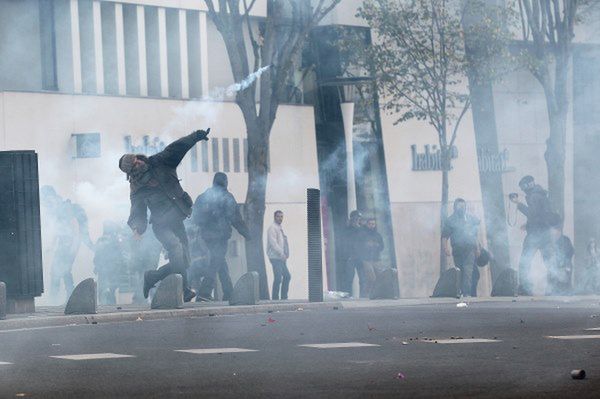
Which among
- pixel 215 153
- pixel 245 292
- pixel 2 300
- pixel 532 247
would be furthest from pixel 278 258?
pixel 2 300

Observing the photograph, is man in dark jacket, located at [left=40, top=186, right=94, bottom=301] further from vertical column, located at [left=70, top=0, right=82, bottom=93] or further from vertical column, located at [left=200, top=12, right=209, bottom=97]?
vertical column, located at [left=200, top=12, right=209, bottom=97]

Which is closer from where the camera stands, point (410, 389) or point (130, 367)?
point (410, 389)

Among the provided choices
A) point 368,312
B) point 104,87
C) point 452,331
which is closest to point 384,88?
point 104,87

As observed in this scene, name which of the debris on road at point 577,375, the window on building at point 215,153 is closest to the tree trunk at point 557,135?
the window on building at point 215,153

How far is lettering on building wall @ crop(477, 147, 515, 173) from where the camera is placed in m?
40.9

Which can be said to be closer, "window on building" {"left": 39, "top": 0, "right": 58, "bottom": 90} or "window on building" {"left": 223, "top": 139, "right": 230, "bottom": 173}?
"window on building" {"left": 39, "top": 0, "right": 58, "bottom": 90}

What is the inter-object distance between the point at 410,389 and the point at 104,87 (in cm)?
2285

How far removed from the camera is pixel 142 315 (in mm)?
19750

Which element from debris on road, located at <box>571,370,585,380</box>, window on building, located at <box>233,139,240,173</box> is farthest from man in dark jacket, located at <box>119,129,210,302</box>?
window on building, located at <box>233,139,240,173</box>

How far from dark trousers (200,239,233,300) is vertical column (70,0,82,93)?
8.75m

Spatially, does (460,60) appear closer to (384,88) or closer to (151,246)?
(384,88)

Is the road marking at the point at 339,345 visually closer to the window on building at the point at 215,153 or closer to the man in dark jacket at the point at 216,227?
the man in dark jacket at the point at 216,227

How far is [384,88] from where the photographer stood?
3544 cm

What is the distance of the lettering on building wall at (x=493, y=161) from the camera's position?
134ft
